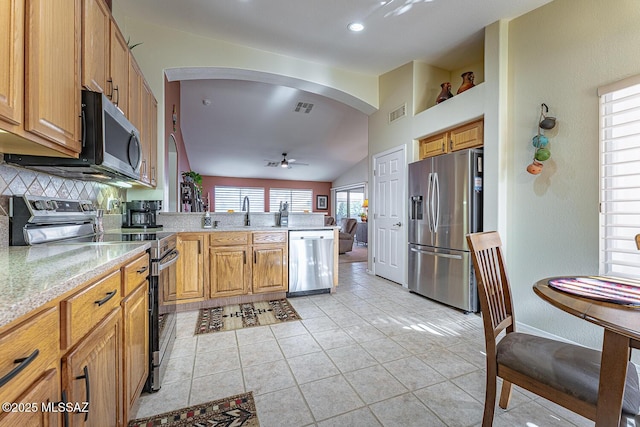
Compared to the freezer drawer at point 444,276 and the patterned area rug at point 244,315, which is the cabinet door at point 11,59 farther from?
the freezer drawer at point 444,276

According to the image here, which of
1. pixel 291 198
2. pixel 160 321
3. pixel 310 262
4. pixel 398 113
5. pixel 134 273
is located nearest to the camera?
pixel 134 273

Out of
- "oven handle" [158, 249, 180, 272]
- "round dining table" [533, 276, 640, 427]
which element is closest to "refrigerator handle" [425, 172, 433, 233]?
"round dining table" [533, 276, 640, 427]

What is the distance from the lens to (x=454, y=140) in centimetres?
326

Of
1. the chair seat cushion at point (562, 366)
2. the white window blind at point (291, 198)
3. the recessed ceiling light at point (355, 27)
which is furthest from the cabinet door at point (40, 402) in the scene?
the white window blind at point (291, 198)

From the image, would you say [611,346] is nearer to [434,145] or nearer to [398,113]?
[434,145]

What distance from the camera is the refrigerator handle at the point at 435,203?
319 centimetres

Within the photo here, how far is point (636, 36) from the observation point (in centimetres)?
193

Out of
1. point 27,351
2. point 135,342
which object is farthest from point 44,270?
point 135,342

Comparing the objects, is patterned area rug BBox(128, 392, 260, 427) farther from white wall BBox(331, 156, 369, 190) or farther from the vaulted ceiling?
white wall BBox(331, 156, 369, 190)

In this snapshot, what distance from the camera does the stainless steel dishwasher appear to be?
340 centimetres

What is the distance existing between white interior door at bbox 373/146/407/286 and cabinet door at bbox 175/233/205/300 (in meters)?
2.54

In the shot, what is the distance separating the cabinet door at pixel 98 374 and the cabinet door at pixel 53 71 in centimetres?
83

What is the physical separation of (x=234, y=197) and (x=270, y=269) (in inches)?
287

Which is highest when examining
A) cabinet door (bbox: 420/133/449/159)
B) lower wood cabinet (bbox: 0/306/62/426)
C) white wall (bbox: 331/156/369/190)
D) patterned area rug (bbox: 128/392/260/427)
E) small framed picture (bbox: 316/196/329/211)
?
white wall (bbox: 331/156/369/190)
